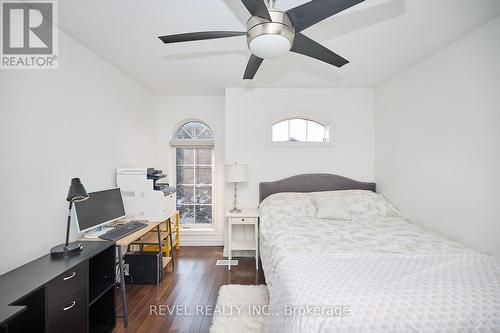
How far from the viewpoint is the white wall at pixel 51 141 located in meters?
1.65

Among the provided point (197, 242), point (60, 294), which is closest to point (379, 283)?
point (60, 294)

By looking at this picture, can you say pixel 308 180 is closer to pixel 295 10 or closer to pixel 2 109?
pixel 295 10

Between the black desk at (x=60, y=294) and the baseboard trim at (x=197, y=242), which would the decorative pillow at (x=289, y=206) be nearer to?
the baseboard trim at (x=197, y=242)

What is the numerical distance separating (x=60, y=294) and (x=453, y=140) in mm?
3485

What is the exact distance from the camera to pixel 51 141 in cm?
196

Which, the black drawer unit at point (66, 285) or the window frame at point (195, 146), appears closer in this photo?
the black drawer unit at point (66, 285)

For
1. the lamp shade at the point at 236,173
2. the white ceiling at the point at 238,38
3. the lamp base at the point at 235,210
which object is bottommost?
the lamp base at the point at 235,210

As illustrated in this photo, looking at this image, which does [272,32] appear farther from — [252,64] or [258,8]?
[252,64]

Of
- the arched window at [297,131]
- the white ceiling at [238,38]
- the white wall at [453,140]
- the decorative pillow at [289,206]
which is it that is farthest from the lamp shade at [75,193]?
the white wall at [453,140]

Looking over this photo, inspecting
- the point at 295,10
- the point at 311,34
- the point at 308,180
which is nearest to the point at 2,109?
the point at 295,10

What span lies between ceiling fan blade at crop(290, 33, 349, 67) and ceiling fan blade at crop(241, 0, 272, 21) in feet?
1.00

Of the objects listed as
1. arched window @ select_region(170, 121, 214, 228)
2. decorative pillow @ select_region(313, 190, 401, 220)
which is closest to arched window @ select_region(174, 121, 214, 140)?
arched window @ select_region(170, 121, 214, 228)

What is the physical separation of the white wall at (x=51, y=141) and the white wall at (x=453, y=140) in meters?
3.64

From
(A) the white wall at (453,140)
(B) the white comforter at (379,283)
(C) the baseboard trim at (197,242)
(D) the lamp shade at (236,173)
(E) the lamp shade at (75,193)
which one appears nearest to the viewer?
(B) the white comforter at (379,283)
